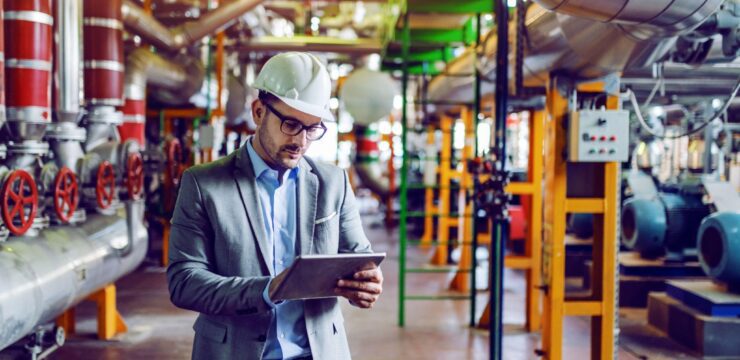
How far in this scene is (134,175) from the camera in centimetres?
525

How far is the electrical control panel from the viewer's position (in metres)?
3.76

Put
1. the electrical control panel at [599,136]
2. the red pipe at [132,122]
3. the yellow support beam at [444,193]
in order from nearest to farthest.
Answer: the electrical control panel at [599,136] < the red pipe at [132,122] < the yellow support beam at [444,193]

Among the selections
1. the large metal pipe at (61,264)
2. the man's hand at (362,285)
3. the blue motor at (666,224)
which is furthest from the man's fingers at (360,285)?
the blue motor at (666,224)

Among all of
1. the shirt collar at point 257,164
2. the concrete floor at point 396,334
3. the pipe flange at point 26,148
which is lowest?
the concrete floor at point 396,334

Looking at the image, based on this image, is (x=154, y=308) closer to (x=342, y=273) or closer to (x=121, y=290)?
(x=121, y=290)

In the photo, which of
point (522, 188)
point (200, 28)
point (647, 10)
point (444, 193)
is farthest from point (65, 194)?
point (444, 193)

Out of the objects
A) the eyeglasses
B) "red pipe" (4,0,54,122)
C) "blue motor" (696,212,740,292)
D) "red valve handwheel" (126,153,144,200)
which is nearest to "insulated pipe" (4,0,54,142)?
"red pipe" (4,0,54,122)

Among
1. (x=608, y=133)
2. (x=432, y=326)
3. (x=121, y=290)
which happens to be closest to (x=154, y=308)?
(x=121, y=290)

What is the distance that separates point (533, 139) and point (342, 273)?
4675 millimetres

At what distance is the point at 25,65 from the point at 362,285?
3.24 meters

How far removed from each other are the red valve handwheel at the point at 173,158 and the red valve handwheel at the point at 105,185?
2.25 meters

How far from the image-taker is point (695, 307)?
5.42 m

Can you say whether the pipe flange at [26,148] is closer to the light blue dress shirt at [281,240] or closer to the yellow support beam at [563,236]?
the light blue dress shirt at [281,240]

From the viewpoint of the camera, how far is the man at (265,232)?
1620 millimetres
